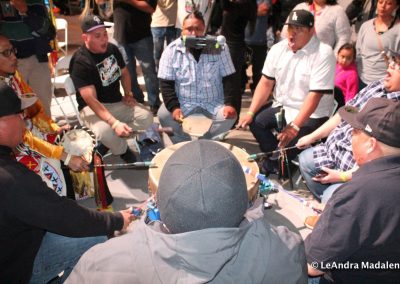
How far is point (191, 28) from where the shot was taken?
3.31 metres

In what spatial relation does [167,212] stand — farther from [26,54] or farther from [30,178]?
[26,54]

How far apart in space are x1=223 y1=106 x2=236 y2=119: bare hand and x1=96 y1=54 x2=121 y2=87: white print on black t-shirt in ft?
3.81

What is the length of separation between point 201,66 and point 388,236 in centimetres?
237

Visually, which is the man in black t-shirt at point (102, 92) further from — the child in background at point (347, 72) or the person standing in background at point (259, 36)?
the child in background at point (347, 72)

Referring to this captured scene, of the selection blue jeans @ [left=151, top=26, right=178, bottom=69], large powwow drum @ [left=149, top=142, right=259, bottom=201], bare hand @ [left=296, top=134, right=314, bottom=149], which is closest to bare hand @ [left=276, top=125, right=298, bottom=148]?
bare hand @ [left=296, top=134, right=314, bottom=149]

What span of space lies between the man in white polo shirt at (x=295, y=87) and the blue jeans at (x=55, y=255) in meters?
1.94

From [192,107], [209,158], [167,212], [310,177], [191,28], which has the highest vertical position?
[191,28]

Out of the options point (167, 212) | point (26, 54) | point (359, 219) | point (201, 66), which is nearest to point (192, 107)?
point (201, 66)

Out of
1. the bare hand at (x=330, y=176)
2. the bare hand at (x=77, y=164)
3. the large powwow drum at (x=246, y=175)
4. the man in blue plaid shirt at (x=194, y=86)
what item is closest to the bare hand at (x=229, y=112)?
the man in blue plaid shirt at (x=194, y=86)

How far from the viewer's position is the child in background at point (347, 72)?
3852mm

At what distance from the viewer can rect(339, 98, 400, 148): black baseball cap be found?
1.75 metres

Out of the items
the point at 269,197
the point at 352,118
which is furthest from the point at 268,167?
the point at 352,118

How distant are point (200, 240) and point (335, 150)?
210cm

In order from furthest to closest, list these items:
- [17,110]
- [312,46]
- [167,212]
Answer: [312,46], [17,110], [167,212]
